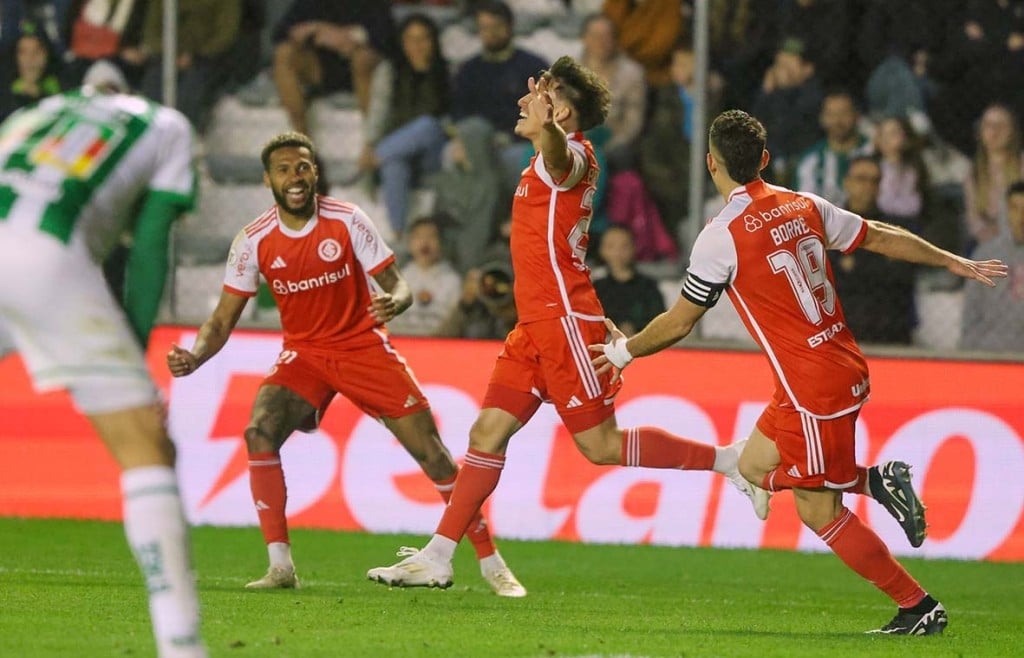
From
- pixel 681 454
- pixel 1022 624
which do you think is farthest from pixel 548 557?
pixel 1022 624

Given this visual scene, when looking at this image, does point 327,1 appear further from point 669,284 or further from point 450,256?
point 669,284

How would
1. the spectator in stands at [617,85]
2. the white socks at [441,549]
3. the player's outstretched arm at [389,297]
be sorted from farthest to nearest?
the spectator in stands at [617,85]
the player's outstretched arm at [389,297]
the white socks at [441,549]

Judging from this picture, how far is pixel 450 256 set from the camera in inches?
511

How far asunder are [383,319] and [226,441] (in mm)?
3848

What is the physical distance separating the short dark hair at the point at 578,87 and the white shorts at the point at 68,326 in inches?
137

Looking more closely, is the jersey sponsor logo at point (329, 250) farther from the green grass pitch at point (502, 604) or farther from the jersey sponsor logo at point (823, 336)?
the jersey sponsor logo at point (823, 336)

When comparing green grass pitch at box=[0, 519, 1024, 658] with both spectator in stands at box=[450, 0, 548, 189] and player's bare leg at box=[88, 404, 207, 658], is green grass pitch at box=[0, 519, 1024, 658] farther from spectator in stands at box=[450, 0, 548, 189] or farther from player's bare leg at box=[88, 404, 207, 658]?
spectator in stands at box=[450, 0, 548, 189]

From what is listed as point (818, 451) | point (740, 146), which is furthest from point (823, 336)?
point (740, 146)

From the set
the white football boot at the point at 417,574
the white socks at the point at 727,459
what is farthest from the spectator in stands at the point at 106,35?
the white socks at the point at 727,459

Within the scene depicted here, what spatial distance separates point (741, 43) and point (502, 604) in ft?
22.0

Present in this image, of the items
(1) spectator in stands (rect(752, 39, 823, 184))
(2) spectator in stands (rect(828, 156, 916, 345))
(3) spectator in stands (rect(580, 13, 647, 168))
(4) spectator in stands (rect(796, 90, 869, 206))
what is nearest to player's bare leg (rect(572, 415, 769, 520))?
(2) spectator in stands (rect(828, 156, 916, 345))

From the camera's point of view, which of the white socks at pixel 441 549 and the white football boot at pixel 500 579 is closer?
the white socks at pixel 441 549

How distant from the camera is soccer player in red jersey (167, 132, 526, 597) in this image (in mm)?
8359

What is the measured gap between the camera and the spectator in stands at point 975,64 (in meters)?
12.7
